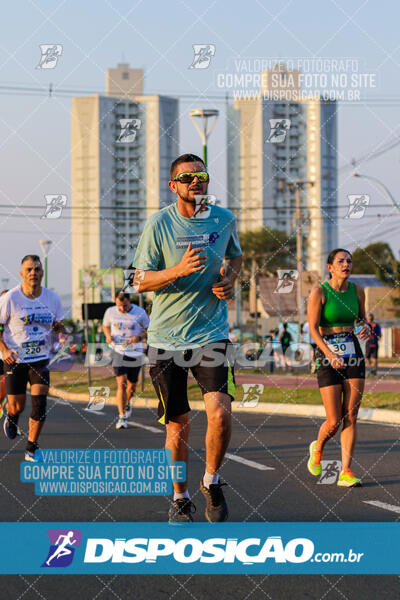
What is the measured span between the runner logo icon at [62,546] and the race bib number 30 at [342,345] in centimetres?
311

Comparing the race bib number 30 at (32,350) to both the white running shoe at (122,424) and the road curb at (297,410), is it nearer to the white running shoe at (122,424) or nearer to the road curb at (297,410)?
the white running shoe at (122,424)

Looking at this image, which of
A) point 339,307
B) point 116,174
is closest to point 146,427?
point 339,307

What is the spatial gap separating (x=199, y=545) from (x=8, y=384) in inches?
188

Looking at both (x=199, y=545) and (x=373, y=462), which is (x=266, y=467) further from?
(x=199, y=545)

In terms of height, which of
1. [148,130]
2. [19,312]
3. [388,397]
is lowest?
[388,397]

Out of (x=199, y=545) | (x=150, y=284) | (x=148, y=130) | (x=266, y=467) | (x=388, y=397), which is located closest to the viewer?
(x=199, y=545)

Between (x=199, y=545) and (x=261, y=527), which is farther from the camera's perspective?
(x=261, y=527)

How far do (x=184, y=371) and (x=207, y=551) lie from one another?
3.65 ft

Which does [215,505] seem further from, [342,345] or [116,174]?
[116,174]

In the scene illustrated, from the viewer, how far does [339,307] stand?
7781 millimetres

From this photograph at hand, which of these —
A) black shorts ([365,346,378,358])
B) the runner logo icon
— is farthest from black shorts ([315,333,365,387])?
black shorts ([365,346,378,358])

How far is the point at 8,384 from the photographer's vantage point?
30.7ft
